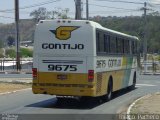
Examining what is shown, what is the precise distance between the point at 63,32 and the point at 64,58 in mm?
1043

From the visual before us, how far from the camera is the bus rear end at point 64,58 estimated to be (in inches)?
742

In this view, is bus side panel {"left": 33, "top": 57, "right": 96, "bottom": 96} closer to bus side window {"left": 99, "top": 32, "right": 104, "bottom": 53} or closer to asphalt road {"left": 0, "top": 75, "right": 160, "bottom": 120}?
asphalt road {"left": 0, "top": 75, "right": 160, "bottom": 120}

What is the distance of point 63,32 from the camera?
1920cm

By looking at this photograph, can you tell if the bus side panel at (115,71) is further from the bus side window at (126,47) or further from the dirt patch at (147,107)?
the dirt patch at (147,107)

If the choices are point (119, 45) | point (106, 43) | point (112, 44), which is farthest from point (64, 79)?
point (119, 45)

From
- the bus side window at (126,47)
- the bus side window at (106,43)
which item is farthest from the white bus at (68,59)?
the bus side window at (126,47)

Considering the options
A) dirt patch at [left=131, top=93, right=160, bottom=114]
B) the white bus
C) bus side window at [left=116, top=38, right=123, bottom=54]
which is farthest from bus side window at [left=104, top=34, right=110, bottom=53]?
dirt patch at [left=131, top=93, right=160, bottom=114]

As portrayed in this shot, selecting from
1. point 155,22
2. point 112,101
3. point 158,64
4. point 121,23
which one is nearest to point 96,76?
point 112,101

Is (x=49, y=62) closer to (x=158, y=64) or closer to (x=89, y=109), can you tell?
(x=89, y=109)

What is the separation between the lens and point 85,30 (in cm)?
1898

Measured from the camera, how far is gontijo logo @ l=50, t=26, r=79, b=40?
19.1 meters

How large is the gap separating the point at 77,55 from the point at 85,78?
990 millimetres

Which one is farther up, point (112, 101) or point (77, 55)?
point (77, 55)

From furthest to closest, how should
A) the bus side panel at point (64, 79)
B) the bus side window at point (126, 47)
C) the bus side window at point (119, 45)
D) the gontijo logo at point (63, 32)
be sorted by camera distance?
the bus side window at point (126, 47)
the bus side window at point (119, 45)
the gontijo logo at point (63, 32)
the bus side panel at point (64, 79)
